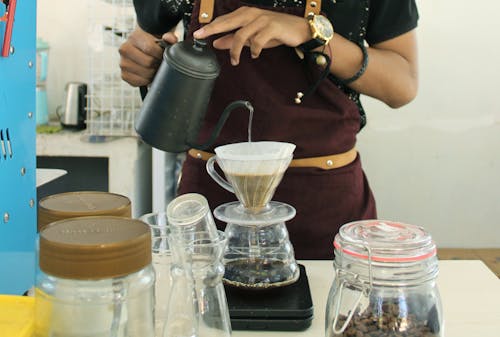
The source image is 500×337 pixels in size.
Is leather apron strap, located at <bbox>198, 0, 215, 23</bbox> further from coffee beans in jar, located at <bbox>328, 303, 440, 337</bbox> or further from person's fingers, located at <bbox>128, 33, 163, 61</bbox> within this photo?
coffee beans in jar, located at <bbox>328, 303, 440, 337</bbox>

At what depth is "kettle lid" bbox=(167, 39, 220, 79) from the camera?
3.15 ft

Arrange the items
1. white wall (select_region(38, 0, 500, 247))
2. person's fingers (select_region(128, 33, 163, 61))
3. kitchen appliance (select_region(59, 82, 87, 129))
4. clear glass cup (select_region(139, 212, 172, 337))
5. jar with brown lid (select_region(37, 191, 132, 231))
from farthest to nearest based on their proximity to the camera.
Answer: white wall (select_region(38, 0, 500, 247)), kitchen appliance (select_region(59, 82, 87, 129)), person's fingers (select_region(128, 33, 163, 61)), clear glass cup (select_region(139, 212, 172, 337)), jar with brown lid (select_region(37, 191, 132, 231))

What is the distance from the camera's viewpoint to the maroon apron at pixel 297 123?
128 centimetres

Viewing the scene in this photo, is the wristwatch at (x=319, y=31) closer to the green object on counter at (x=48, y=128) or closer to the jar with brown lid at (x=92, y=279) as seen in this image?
the jar with brown lid at (x=92, y=279)

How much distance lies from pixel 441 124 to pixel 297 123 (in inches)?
84.0

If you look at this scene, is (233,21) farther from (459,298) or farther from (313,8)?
(459,298)

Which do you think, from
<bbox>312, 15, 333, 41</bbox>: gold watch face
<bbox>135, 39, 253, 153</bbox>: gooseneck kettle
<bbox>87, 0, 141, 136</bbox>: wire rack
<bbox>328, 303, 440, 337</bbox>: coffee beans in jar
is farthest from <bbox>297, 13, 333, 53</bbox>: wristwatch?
<bbox>87, 0, 141, 136</bbox>: wire rack

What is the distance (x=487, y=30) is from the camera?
314 cm

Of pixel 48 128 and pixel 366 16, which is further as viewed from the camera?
pixel 48 128

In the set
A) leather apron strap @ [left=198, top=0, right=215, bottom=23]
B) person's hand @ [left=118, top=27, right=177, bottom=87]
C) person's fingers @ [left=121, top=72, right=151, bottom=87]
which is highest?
leather apron strap @ [left=198, top=0, right=215, bottom=23]

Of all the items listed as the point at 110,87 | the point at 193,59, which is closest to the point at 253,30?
the point at 193,59

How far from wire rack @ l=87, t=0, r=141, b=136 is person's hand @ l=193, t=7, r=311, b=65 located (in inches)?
61.9

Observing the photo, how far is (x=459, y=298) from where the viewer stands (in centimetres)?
95

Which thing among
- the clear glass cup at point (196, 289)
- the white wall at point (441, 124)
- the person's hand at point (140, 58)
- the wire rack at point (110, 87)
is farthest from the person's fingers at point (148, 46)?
the white wall at point (441, 124)
